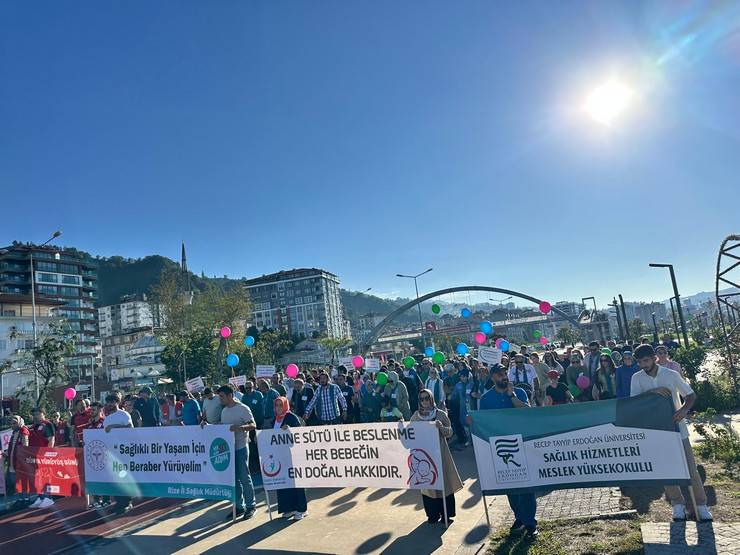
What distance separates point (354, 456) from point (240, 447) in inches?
72.2

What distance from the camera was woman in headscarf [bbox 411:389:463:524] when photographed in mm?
6107

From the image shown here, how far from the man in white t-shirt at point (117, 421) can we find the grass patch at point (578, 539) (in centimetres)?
631

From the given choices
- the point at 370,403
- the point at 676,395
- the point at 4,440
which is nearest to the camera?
the point at 676,395

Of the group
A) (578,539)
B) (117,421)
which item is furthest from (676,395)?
(117,421)

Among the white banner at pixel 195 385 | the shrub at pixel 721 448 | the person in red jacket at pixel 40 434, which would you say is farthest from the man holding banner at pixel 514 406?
the white banner at pixel 195 385

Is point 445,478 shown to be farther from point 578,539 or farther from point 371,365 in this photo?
point 371,365

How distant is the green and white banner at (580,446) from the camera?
5477 millimetres

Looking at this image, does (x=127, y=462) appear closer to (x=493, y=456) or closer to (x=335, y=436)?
(x=335, y=436)

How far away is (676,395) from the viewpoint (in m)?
5.56

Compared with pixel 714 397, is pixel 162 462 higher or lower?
higher

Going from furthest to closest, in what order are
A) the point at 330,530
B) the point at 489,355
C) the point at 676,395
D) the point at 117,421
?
the point at 489,355 → the point at 117,421 → the point at 330,530 → the point at 676,395

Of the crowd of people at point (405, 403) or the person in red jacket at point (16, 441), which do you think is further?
the person in red jacket at point (16, 441)

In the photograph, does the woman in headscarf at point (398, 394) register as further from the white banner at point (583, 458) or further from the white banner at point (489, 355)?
the white banner at point (583, 458)

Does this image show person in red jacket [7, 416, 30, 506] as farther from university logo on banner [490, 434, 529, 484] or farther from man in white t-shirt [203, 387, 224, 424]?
university logo on banner [490, 434, 529, 484]
